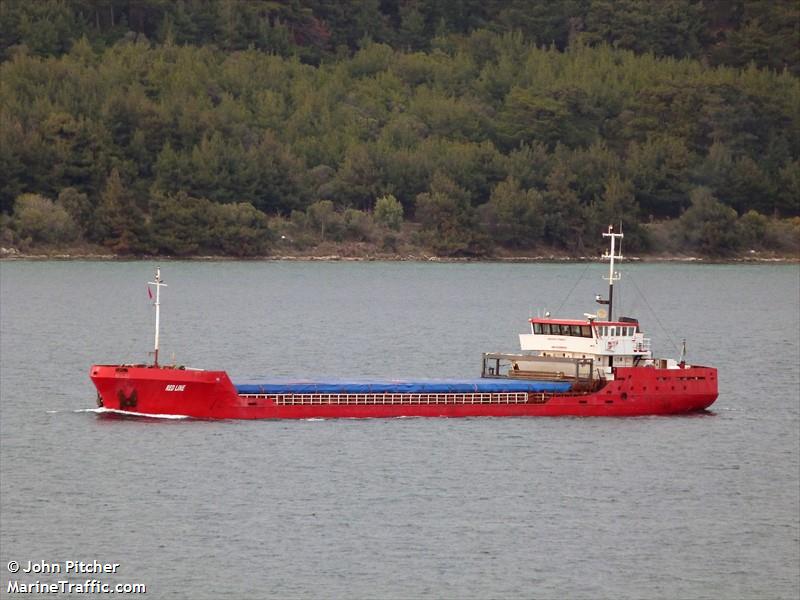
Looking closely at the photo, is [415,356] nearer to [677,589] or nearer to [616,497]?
[616,497]

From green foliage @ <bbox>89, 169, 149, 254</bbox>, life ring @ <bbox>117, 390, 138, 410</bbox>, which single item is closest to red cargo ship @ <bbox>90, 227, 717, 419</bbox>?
life ring @ <bbox>117, 390, 138, 410</bbox>

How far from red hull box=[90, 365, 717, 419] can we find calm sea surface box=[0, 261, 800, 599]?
2.37 ft

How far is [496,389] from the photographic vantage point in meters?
86.4

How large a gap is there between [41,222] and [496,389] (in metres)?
111

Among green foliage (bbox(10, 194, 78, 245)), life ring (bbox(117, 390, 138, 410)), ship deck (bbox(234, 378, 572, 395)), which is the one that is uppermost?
green foliage (bbox(10, 194, 78, 245))

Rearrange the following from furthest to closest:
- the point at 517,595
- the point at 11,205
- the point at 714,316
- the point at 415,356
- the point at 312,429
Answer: the point at 11,205, the point at 714,316, the point at 415,356, the point at 312,429, the point at 517,595

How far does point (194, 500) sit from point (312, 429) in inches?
571

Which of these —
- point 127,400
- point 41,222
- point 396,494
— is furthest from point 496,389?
point 41,222

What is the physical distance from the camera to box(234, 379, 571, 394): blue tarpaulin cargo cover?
84312mm

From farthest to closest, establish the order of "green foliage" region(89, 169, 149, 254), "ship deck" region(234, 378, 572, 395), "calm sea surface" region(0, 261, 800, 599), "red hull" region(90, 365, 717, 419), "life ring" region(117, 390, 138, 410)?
"green foliage" region(89, 169, 149, 254), "ship deck" region(234, 378, 572, 395), "life ring" region(117, 390, 138, 410), "red hull" region(90, 365, 717, 419), "calm sea surface" region(0, 261, 800, 599)


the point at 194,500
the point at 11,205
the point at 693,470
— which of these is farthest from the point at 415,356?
the point at 11,205

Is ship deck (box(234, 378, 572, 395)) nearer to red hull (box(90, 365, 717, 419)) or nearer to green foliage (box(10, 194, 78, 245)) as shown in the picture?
red hull (box(90, 365, 717, 419))

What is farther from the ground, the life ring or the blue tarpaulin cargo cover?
the blue tarpaulin cargo cover

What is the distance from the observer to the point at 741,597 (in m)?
58.3
